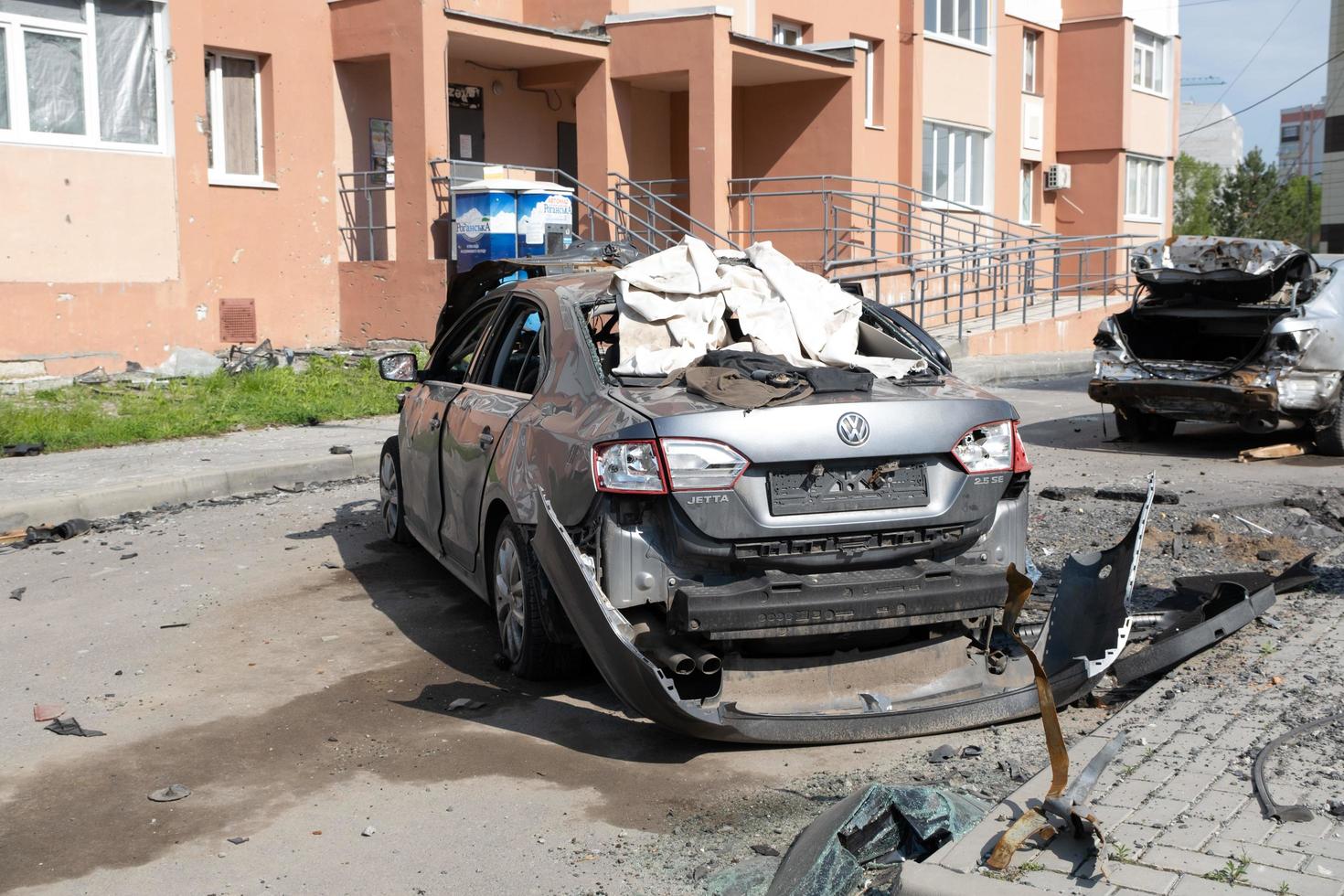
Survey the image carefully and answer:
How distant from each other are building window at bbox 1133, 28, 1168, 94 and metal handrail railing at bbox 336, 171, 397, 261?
26223 millimetres

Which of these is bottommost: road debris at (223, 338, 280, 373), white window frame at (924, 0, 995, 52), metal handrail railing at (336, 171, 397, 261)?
road debris at (223, 338, 280, 373)

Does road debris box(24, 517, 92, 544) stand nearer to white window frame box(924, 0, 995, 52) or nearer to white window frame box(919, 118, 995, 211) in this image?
white window frame box(919, 118, 995, 211)

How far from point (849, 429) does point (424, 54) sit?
15.0 m

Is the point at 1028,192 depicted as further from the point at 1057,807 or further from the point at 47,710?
the point at 1057,807

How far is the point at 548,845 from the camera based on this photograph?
4.18m

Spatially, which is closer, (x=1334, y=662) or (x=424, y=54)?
(x=1334, y=662)

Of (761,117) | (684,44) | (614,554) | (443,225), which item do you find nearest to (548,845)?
(614,554)

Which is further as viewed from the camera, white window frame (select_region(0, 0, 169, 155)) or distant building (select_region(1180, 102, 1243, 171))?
distant building (select_region(1180, 102, 1243, 171))

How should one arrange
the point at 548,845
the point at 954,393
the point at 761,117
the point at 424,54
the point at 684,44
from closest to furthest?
1. the point at 548,845
2. the point at 954,393
3. the point at 424,54
4. the point at 684,44
5. the point at 761,117

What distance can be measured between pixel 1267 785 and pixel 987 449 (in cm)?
155

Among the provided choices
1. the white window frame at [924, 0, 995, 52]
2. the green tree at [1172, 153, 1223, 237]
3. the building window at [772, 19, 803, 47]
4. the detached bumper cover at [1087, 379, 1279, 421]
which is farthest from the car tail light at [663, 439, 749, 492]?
the green tree at [1172, 153, 1223, 237]

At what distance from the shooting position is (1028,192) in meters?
37.1

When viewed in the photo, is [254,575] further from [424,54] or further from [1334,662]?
[424,54]

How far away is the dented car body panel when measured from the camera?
38.2 ft
